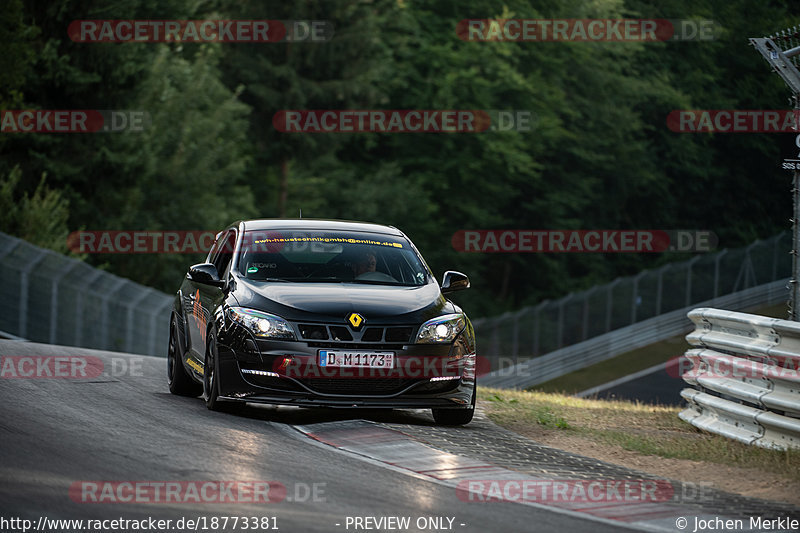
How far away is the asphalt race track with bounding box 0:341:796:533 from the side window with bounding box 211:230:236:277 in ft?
4.38

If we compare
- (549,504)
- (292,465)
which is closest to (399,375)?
(292,465)

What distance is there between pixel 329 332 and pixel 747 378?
3.59 meters

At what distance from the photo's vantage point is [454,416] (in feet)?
36.5

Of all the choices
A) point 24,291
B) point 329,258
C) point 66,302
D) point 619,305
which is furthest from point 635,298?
point 329,258

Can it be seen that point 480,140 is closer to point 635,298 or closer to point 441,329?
point 635,298

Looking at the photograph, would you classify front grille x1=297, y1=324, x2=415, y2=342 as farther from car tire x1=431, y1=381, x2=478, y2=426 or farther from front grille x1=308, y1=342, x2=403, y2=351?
car tire x1=431, y1=381, x2=478, y2=426

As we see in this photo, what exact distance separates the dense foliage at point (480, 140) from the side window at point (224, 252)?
113ft

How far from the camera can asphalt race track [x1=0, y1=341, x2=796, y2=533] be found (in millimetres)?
7105

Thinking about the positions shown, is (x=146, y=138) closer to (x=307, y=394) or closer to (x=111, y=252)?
(x=111, y=252)

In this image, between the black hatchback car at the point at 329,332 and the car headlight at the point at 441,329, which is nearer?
the black hatchback car at the point at 329,332

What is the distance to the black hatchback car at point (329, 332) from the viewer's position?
10.3m

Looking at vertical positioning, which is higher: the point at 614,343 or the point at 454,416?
the point at 454,416

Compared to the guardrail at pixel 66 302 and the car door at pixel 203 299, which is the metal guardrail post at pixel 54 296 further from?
the car door at pixel 203 299

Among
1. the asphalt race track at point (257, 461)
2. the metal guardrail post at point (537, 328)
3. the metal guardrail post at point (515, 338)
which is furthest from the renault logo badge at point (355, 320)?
the metal guardrail post at point (537, 328)
